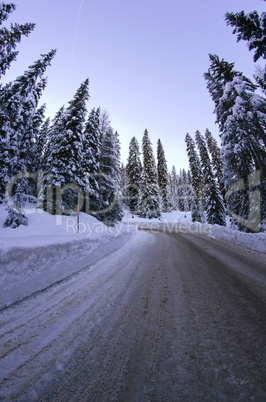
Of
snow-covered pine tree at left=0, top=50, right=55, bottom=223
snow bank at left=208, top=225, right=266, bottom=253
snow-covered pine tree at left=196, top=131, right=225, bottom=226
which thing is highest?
snow-covered pine tree at left=0, top=50, right=55, bottom=223

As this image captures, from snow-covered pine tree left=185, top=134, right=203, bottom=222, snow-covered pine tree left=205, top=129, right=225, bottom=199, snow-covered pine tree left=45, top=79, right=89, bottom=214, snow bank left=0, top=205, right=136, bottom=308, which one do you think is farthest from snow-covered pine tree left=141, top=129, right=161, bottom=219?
snow bank left=0, top=205, right=136, bottom=308

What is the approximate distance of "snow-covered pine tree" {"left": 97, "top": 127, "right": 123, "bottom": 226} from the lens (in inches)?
693

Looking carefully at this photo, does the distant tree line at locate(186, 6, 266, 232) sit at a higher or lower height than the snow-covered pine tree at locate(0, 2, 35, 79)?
lower

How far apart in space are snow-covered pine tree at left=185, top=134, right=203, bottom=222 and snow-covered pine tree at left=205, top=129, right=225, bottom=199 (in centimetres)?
245

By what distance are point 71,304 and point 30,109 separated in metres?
16.9

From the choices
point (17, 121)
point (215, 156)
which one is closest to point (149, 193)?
point (215, 156)

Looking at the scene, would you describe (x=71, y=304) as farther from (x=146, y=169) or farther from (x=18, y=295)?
(x=146, y=169)

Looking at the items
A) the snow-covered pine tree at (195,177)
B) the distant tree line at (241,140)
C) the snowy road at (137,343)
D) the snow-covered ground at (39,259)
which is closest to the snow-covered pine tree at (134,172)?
the snow-covered pine tree at (195,177)

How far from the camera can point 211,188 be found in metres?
22.9

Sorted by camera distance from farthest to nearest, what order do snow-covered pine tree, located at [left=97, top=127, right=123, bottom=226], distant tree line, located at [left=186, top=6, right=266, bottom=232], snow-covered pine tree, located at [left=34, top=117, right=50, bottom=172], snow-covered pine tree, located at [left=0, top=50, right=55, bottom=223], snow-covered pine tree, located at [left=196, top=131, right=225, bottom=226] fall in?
snow-covered pine tree, located at [left=34, top=117, right=50, bottom=172]
snow-covered pine tree, located at [left=196, top=131, right=225, bottom=226]
snow-covered pine tree, located at [left=97, top=127, right=123, bottom=226]
snow-covered pine tree, located at [left=0, top=50, right=55, bottom=223]
distant tree line, located at [left=186, top=6, right=266, bottom=232]

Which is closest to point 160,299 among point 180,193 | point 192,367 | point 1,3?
point 192,367

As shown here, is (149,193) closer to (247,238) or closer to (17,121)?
(17,121)

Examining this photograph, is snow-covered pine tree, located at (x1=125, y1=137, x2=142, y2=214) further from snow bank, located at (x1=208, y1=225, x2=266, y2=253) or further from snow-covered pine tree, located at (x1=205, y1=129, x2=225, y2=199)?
snow bank, located at (x1=208, y1=225, x2=266, y2=253)

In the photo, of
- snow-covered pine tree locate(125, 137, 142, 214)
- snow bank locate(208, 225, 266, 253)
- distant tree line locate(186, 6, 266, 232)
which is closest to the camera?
snow bank locate(208, 225, 266, 253)
